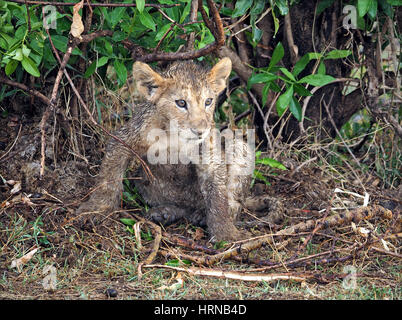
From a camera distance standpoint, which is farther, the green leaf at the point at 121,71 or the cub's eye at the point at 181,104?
the green leaf at the point at 121,71

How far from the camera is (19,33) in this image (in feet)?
18.5

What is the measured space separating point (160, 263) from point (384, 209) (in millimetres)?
2276

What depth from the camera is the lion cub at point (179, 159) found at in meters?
5.77

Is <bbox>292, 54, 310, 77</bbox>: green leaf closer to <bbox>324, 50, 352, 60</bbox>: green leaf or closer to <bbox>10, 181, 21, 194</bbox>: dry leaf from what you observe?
<bbox>324, 50, 352, 60</bbox>: green leaf

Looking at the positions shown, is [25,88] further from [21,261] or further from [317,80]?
[317,80]

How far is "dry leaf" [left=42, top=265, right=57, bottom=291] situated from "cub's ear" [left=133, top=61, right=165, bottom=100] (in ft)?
6.28

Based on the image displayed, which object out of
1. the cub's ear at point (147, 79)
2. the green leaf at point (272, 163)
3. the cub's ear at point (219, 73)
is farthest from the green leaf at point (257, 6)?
the green leaf at point (272, 163)

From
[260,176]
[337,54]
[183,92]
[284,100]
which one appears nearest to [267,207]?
[260,176]

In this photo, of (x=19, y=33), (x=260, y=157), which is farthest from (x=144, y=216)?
(x=19, y=33)

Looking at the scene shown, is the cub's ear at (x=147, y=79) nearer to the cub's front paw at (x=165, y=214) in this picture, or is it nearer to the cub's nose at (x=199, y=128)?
the cub's nose at (x=199, y=128)

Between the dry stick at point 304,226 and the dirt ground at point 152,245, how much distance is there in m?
0.07

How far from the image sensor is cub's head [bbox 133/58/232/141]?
568 cm

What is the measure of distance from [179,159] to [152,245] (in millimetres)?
1042

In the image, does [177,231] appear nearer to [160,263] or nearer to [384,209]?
[160,263]
